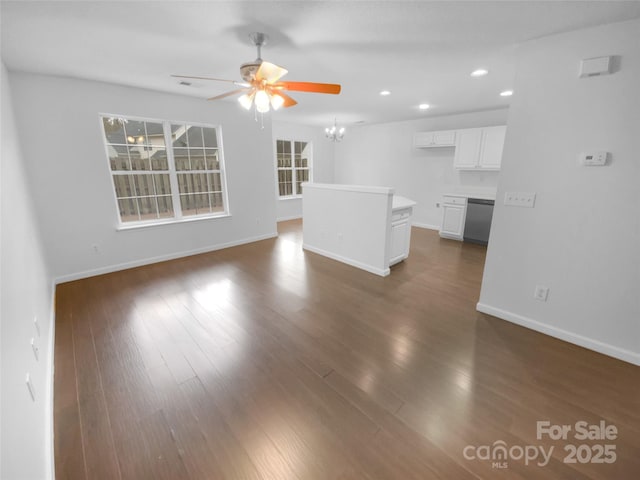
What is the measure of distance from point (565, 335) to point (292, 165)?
258 inches

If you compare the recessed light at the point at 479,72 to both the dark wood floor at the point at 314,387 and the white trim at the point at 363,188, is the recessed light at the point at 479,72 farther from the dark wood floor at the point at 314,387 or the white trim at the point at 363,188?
the dark wood floor at the point at 314,387

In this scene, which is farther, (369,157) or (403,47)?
(369,157)

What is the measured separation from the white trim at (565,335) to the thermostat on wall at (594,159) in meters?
1.42

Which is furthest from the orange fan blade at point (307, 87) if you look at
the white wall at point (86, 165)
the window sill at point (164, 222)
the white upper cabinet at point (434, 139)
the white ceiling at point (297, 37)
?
the white upper cabinet at point (434, 139)

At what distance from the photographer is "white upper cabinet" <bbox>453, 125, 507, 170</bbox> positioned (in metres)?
4.97

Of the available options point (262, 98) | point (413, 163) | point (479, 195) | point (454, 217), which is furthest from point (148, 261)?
point (479, 195)

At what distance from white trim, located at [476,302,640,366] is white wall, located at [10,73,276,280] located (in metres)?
4.34

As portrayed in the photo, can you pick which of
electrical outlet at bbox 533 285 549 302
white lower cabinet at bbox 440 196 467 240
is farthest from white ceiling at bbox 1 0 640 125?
white lower cabinet at bbox 440 196 467 240

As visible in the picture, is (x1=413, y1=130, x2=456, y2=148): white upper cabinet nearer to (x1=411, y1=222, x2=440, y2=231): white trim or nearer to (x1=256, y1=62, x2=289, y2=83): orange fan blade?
(x1=411, y1=222, x2=440, y2=231): white trim

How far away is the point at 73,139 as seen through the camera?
133 inches

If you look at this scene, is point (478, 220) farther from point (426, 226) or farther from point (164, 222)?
point (164, 222)

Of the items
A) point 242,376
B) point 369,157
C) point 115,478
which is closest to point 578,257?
point 242,376

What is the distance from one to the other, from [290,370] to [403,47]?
2.93 meters

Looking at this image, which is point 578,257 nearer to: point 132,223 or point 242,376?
point 242,376
